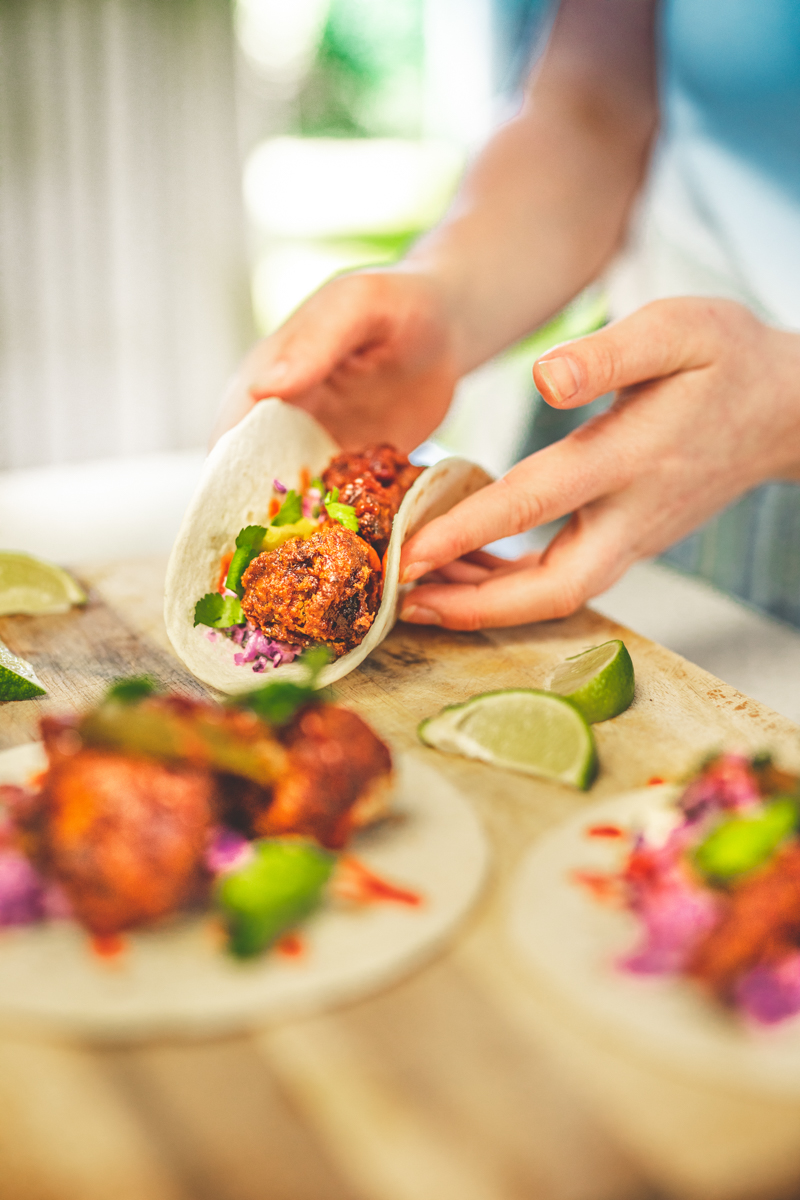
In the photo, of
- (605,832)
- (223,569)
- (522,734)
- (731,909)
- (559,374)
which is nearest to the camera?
(731,909)

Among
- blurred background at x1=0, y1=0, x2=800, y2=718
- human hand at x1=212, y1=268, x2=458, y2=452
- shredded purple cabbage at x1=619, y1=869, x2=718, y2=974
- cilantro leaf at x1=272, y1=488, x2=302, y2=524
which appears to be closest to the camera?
shredded purple cabbage at x1=619, y1=869, x2=718, y2=974

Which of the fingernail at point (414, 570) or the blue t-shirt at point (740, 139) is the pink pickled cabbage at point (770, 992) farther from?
the blue t-shirt at point (740, 139)

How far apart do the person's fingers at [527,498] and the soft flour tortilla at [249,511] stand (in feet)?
0.26

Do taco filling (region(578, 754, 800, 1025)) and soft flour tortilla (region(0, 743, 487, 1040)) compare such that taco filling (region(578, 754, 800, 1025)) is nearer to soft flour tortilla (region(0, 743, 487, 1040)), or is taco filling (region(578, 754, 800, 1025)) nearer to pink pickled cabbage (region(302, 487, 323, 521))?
soft flour tortilla (region(0, 743, 487, 1040))

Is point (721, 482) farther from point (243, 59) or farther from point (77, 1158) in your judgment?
point (243, 59)

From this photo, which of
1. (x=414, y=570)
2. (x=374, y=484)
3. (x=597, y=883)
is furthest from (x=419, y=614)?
(x=597, y=883)

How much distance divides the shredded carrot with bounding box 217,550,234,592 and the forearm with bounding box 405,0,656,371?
3.70 feet

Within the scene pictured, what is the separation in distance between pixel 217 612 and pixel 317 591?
272mm

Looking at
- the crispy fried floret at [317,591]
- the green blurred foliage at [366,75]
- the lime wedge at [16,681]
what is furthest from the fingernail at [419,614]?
the green blurred foliage at [366,75]

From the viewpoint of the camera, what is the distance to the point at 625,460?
2.47 m

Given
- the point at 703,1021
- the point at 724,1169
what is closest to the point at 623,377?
the point at 703,1021

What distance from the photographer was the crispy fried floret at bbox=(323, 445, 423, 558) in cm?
253

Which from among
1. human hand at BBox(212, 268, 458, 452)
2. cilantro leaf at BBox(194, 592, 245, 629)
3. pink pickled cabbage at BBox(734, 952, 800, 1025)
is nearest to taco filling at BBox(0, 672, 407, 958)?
pink pickled cabbage at BBox(734, 952, 800, 1025)

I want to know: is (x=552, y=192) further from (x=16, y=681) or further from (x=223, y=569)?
(x=16, y=681)
